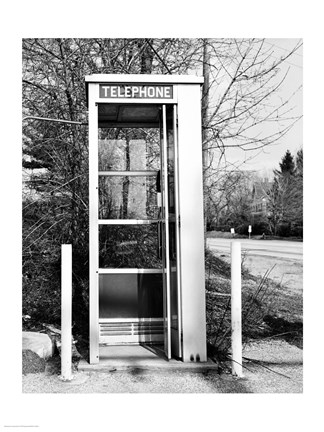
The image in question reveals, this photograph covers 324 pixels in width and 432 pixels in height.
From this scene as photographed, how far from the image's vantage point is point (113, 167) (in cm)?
542

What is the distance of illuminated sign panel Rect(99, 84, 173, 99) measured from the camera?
4457mm

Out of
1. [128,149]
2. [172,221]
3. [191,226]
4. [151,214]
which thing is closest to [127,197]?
[151,214]

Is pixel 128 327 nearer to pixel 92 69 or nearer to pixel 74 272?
pixel 74 272

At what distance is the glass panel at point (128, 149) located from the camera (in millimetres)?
5484

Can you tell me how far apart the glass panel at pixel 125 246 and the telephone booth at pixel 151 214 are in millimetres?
19

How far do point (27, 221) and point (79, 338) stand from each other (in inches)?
111

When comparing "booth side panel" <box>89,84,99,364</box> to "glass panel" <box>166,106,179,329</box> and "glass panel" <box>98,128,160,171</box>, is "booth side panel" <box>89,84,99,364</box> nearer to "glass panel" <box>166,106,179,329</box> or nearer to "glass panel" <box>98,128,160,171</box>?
"glass panel" <box>166,106,179,329</box>

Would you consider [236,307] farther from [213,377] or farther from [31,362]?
[31,362]

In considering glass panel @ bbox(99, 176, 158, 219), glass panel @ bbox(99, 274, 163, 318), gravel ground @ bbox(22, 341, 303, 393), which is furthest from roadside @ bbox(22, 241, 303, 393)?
glass panel @ bbox(99, 176, 158, 219)

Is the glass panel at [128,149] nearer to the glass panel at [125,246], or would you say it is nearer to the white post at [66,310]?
the glass panel at [125,246]

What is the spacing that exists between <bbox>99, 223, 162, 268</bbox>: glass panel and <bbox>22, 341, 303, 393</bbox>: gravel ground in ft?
5.18

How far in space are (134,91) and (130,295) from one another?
6.62 feet

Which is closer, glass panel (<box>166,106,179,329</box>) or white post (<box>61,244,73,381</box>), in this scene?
white post (<box>61,244,73,381</box>)
